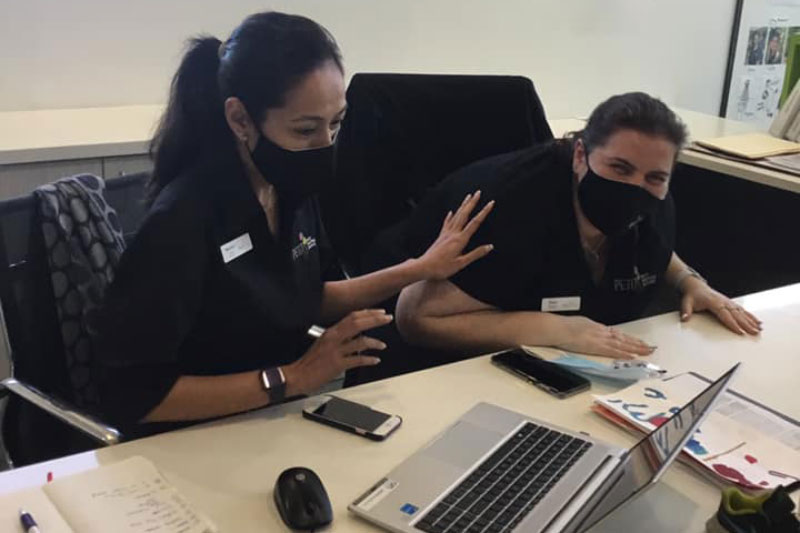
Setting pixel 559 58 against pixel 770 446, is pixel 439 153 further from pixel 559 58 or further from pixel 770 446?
pixel 559 58

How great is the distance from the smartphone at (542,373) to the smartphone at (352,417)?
0.92 ft

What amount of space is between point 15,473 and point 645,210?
4.20 feet

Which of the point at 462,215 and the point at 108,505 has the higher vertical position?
the point at 462,215

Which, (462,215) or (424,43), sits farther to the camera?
(424,43)

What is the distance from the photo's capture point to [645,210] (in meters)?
1.76

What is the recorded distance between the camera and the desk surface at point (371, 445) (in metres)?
1.10

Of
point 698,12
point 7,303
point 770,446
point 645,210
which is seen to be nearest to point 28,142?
point 7,303

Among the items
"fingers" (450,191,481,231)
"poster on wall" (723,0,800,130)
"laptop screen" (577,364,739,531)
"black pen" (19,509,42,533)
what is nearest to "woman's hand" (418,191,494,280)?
"fingers" (450,191,481,231)

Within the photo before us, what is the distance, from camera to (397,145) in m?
2.19

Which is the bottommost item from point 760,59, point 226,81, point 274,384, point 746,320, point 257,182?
point 746,320

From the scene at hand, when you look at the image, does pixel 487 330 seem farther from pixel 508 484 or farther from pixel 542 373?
pixel 508 484

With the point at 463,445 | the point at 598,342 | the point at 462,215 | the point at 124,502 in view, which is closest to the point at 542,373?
the point at 598,342

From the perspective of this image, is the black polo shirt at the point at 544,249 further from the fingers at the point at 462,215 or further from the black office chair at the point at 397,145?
the black office chair at the point at 397,145

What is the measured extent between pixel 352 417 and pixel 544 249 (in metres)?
0.68
